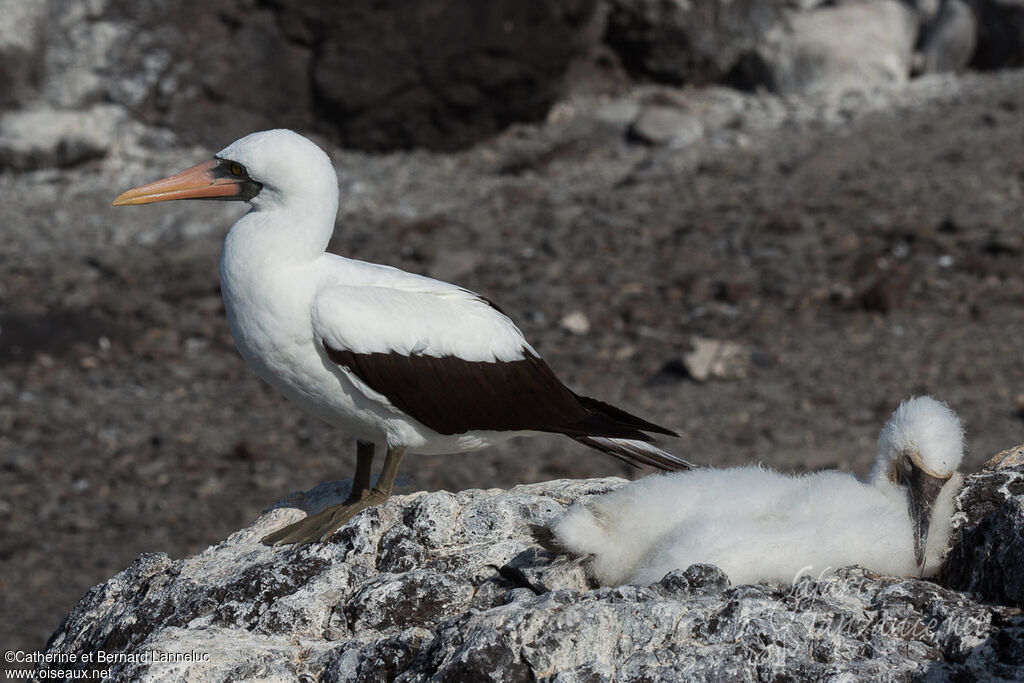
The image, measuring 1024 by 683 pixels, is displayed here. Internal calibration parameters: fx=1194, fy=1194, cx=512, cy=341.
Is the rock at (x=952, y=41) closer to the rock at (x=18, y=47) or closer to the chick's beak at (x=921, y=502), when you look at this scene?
the rock at (x=18, y=47)

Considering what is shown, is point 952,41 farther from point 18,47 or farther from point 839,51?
point 18,47

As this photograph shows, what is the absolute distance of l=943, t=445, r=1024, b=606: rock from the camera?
2.73m

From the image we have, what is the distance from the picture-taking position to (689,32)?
45.2 feet

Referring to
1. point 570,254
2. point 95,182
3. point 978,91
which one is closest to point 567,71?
point 570,254

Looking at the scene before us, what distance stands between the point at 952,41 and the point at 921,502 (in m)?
11.7

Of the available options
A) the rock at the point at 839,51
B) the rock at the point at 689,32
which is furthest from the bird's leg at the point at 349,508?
the rock at the point at 689,32

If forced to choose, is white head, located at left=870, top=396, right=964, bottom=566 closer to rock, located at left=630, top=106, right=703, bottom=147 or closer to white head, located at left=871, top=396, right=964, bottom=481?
white head, located at left=871, top=396, right=964, bottom=481

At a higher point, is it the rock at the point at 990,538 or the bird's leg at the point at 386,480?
the rock at the point at 990,538

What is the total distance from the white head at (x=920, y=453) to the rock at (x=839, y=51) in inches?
420

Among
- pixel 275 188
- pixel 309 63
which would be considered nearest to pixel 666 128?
pixel 309 63

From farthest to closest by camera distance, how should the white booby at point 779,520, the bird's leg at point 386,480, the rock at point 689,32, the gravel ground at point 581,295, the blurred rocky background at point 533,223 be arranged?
the rock at point 689,32 → the blurred rocky background at point 533,223 → the gravel ground at point 581,295 → the bird's leg at point 386,480 → the white booby at point 779,520

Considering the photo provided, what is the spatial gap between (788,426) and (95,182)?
842 cm

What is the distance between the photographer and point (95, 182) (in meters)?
13.1

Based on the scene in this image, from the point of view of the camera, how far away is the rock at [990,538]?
2734mm
